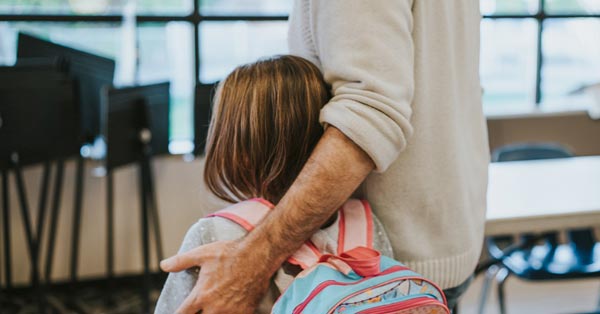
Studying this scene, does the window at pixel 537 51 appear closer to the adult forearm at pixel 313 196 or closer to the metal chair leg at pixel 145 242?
the metal chair leg at pixel 145 242

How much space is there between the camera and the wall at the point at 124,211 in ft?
11.7

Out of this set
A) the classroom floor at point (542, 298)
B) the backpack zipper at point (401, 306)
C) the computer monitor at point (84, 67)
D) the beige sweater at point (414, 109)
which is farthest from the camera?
the classroom floor at point (542, 298)

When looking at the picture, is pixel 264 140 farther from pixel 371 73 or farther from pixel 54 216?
pixel 54 216

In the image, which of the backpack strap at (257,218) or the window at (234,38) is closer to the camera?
the backpack strap at (257,218)

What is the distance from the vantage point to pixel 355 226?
3.18 ft

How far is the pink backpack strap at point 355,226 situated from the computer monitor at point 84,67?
229 cm

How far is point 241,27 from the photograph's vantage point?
375 centimetres

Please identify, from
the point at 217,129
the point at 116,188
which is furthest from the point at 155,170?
the point at 217,129

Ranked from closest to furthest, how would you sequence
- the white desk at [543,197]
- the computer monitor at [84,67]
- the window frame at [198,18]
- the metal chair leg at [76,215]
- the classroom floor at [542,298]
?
the white desk at [543,197] → the computer monitor at [84,67] → the classroom floor at [542,298] → the metal chair leg at [76,215] → the window frame at [198,18]

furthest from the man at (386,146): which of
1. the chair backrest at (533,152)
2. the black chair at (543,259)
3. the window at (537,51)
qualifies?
the window at (537,51)

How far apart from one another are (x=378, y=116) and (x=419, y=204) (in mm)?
186

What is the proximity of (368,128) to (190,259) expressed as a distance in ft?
1.05

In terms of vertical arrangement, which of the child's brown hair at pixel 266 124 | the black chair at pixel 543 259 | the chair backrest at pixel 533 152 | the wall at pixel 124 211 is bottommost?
the wall at pixel 124 211

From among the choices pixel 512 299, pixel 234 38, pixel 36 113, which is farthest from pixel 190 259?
pixel 234 38
